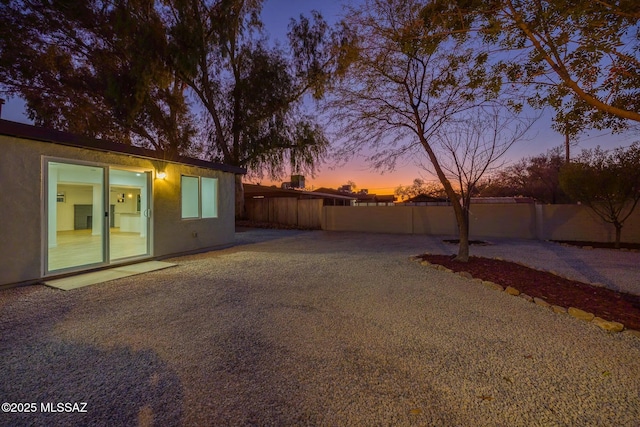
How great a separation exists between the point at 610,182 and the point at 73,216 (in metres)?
18.7

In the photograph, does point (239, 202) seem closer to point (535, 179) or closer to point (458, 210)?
point (458, 210)

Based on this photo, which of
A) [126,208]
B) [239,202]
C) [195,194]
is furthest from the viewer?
[239,202]

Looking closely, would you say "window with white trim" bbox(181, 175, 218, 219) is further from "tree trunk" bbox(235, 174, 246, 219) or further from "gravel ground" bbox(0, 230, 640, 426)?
"tree trunk" bbox(235, 174, 246, 219)

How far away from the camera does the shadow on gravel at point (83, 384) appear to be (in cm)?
169

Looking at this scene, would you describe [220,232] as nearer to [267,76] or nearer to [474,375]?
[474,375]

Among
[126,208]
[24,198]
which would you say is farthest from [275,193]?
[24,198]

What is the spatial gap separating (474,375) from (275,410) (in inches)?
56.5

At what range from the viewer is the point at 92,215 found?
40.0 feet

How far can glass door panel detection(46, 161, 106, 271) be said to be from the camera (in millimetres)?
5512

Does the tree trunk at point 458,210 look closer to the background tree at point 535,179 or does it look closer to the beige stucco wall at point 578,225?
the beige stucco wall at point 578,225

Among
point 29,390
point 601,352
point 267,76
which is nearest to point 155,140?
point 267,76

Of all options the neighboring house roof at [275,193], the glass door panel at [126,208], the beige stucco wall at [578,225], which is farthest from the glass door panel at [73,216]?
the beige stucco wall at [578,225]

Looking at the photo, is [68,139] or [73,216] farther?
[73,216]

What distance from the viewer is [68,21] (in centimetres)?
969
